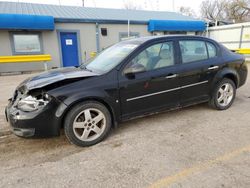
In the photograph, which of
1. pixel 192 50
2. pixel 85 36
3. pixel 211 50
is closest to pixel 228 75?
pixel 211 50

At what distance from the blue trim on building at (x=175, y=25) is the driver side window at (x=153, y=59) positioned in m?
10.6

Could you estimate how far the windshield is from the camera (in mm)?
3354

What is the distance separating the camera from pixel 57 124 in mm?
2854

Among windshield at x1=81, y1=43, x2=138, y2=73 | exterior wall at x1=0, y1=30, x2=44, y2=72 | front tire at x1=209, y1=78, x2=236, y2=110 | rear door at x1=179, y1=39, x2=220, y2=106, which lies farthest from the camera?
exterior wall at x1=0, y1=30, x2=44, y2=72

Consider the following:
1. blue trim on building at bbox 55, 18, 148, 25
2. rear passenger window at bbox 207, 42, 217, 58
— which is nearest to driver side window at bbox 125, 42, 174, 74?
rear passenger window at bbox 207, 42, 217, 58

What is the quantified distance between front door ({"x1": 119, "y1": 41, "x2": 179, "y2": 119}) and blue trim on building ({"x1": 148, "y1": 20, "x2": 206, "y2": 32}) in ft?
34.8

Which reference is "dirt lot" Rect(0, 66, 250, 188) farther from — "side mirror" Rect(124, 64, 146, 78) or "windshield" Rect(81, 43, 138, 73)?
"windshield" Rect(81, 43, 138, 73)

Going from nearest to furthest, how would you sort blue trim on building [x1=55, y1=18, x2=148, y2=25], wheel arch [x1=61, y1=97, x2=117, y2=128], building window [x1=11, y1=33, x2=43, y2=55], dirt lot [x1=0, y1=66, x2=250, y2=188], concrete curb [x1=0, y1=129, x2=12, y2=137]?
dirt lot [x1=0, y1=66, x2=250, y2=188] < wheel arch [x1=61, y1=97, x2=117, y2=128] < concrete curb [x1=0, y1=129, x2=12, y2=137] < building window [x1=11, y1=33, x2=43, y2=55] < blue trim on building [x1=55, y1=18, x2=148, y2=25]

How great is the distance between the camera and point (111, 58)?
12.0ft

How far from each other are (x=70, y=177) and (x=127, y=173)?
2.28 ft

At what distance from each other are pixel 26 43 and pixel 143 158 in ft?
36.0

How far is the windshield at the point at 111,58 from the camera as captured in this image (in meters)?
3.35

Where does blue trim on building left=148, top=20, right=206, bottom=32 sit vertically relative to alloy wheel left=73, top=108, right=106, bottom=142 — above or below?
above

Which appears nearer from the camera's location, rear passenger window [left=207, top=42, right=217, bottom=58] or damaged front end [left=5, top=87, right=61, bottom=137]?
damaged front end [left=5, top=87, right=61, bottom=137]
